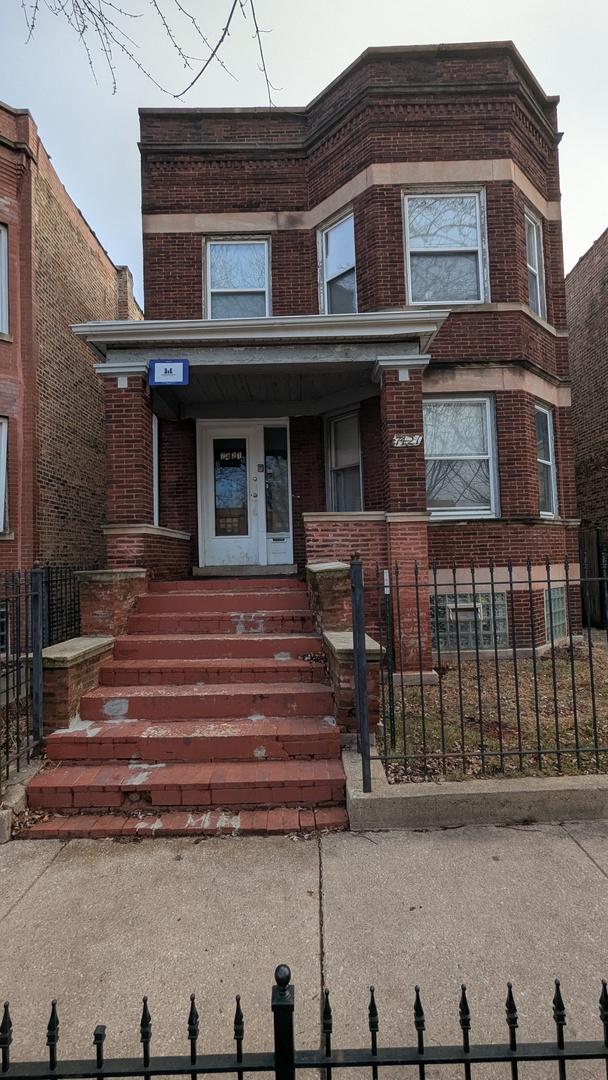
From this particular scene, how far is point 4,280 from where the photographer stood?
919 centimetres

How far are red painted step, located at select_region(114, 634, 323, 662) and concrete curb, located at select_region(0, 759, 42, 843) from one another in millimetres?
1549

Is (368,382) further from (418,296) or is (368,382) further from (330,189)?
(330,189)

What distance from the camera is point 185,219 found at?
9727 millimetres

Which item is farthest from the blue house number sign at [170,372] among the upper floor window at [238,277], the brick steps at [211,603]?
the upper floor window at [238,277]

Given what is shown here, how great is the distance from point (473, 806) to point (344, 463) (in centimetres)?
623

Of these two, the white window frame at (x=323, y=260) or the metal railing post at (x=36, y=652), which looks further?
the white window frame at (x=323, y=260)

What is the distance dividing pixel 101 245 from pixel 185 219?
477 centimetres

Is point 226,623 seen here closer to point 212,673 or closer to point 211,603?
point 211,603

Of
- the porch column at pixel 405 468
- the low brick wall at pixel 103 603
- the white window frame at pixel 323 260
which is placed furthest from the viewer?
the white window frame at pixel 323 260

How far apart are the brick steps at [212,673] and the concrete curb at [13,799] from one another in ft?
3.73

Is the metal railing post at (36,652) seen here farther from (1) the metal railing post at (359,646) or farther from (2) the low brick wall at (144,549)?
(1) the metal railing post at (359,646)

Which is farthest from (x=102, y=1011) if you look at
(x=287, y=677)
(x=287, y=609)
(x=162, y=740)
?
(x=287, y=609)

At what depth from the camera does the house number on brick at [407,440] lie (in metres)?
7.11

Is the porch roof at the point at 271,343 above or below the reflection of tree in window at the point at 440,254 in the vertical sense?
below
